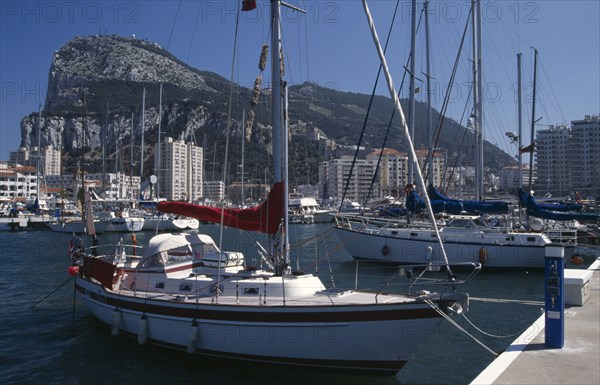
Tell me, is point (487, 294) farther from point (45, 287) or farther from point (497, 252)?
point (45, 287)

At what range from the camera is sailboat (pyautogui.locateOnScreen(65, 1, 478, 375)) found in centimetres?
1131

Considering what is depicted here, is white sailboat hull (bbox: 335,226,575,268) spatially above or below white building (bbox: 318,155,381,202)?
below

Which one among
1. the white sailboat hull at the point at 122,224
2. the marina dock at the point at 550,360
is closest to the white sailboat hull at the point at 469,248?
the marina dock at the point at 550,360

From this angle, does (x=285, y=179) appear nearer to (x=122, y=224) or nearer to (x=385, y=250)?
(x=385, y=250)

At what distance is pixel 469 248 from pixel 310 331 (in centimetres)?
2104

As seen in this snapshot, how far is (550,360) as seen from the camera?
8516 millimetres

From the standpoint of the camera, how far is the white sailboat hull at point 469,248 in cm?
2970

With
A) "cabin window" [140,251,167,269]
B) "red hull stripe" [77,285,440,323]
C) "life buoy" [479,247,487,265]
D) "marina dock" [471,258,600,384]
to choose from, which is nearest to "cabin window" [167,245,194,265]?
"cabin window" [140,251,167,269]

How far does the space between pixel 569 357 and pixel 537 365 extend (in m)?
0.86

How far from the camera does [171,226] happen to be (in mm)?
76500

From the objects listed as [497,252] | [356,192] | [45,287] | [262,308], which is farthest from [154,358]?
[356,192]

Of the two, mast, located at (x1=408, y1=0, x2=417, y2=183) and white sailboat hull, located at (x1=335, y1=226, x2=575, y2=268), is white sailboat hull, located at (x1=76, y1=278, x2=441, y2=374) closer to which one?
white sailboat hull, located at (x1=335, y1=226, x2=575, y2=268)

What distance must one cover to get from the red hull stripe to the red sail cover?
109 inches

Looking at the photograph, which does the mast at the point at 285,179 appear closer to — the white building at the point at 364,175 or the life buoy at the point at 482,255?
the life buoy at the point at 482,255
